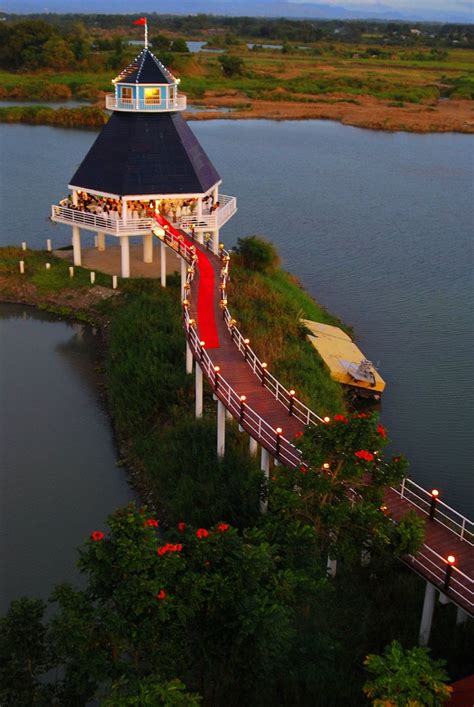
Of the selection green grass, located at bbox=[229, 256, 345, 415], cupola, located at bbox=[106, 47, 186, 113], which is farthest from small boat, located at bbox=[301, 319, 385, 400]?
cupola, located at bbox=[106, 47, 186, 113]

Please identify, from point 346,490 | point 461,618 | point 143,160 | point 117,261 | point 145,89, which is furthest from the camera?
point 117,261

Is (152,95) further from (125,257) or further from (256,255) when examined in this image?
(256,255)

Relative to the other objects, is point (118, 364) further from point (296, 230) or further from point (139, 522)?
point (296, 230)

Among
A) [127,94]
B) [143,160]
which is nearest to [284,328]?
[143,160]

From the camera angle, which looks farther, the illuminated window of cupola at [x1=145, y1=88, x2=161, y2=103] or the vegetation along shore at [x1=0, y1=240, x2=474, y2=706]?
the illuminated window of cupola at [x1=145, y1=88, x2=161, y2=103]

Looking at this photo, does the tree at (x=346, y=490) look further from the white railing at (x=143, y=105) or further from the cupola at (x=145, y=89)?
the cupola at (x=145, y=89)

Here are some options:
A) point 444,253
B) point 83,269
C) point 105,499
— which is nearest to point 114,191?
point 83,269

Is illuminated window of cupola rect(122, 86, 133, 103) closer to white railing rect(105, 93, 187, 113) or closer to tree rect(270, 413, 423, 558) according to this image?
white railing rect(105, 93, 187, 113)
